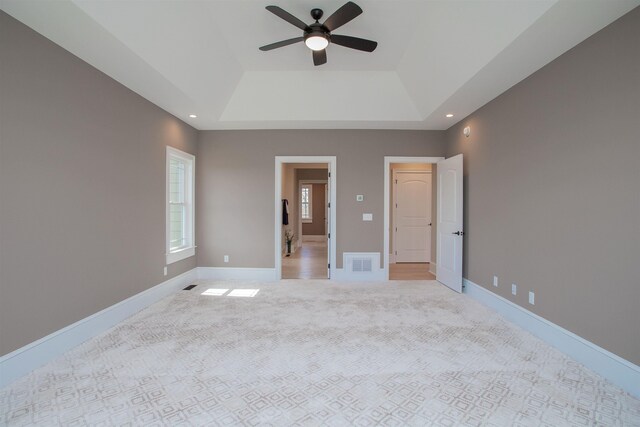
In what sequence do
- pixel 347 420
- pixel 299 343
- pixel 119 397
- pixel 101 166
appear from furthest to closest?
pixel 101 166 < pixel 299 343 < pixel 119 397 < pixel 347 420

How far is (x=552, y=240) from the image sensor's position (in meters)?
2.72

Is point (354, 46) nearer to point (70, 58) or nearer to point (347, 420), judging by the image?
point (70, 58)

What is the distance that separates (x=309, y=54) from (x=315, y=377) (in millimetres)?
3653

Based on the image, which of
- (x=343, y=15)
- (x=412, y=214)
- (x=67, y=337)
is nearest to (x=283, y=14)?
(x=343, y=15)

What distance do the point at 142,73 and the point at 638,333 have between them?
487 centimetres

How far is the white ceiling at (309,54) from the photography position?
7.19 feet

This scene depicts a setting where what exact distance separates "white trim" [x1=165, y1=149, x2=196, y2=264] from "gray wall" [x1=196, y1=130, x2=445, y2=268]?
117 mm

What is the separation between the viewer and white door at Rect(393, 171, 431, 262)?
6.70 m

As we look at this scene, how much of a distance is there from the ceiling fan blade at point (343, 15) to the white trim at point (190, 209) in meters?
2.94

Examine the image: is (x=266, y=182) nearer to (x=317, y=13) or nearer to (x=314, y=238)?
(x=317, y=13)

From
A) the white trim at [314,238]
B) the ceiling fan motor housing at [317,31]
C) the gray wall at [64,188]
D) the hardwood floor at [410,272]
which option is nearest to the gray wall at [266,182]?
the hardwood floor at [410,272]

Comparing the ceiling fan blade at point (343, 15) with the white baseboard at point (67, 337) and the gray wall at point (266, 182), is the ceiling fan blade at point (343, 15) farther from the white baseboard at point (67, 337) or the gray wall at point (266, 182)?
the white baseboard at point (67, 337)

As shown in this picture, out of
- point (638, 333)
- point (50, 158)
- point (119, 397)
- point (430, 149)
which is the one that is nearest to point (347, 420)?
point (119, 397)

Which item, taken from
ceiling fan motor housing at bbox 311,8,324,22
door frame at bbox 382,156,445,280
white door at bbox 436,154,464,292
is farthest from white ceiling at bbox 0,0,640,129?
white door at bbox 436,154,464,292
